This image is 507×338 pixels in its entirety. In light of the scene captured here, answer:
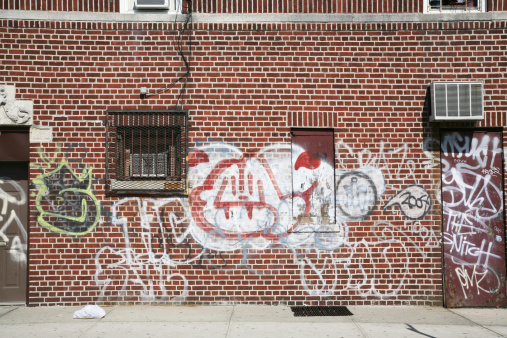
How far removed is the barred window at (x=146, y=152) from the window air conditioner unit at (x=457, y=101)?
12.6 feet

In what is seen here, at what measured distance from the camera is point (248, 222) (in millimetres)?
7598

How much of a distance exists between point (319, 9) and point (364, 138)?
2143 mm

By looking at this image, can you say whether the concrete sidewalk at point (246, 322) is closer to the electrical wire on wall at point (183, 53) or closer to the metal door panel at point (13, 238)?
the metal door panel at point (13, 238)

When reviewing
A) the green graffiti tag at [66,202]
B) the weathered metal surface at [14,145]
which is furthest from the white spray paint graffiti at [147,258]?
the weathered metal surface at [14,145]

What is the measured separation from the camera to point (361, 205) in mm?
7684

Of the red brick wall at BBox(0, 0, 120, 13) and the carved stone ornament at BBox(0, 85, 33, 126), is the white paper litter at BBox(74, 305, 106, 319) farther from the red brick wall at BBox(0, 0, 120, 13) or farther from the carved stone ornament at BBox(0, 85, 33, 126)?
the red brick wall at BBox(0, 0, 120, 13)

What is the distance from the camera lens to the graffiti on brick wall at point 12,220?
765 centimetres

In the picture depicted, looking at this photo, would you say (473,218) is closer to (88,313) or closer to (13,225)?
(88,313)

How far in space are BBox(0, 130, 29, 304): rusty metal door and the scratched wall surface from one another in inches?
9.3

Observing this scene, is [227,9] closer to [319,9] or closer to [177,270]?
[319,9]

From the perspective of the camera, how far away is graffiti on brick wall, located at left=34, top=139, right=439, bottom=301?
7551 millimetres

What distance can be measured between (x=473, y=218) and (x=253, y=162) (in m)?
3.50

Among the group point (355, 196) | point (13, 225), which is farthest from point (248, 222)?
point (13, 225)

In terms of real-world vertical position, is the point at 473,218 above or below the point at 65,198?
below
